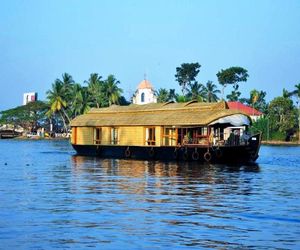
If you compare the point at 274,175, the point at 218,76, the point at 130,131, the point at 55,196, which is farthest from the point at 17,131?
the point at 55,196

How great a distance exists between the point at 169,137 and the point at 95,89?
4806 centimetres

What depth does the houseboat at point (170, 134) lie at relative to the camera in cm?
3222

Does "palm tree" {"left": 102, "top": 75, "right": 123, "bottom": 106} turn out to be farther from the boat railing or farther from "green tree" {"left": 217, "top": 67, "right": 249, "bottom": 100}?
the boat railing

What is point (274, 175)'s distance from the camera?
2522cm

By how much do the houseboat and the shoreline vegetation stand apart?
81.9 feet

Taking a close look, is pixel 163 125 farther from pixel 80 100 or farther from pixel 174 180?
pixel 80 100

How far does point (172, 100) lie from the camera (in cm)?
7106

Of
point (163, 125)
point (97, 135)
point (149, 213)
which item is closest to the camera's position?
point (149, 213)

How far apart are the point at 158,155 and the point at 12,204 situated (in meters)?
21.4

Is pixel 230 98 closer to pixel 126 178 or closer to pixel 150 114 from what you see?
pixel 150 114

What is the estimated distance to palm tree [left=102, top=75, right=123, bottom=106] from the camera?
83.8 m

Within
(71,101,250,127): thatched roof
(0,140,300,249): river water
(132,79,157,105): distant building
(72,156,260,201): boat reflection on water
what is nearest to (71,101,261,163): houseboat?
(71,101,250,127): thatched roof

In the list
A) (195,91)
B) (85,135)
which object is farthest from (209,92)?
(85,135)

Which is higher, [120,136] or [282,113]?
[282,113]
